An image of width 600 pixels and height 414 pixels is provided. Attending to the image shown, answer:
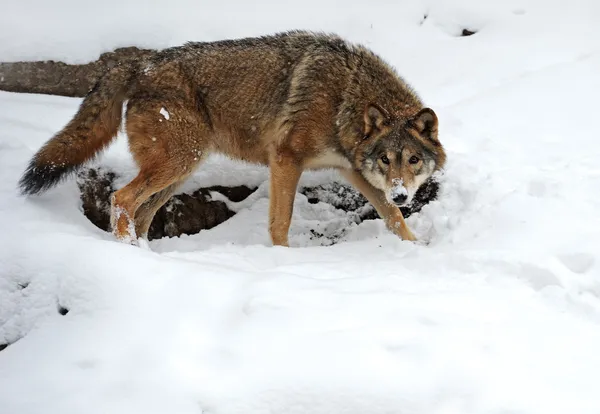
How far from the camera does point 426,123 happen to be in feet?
18.2

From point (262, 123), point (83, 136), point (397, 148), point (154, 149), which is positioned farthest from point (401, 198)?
point (83, 136)

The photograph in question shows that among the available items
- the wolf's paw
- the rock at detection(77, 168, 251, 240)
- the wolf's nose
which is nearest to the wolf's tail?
the rock at detection(77, 168, 251, 240)

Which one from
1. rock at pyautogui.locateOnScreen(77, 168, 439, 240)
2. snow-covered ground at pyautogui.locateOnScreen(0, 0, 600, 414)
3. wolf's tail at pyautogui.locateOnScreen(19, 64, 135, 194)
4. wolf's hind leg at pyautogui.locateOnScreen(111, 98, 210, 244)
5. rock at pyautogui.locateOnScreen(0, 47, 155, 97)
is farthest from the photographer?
rock at pyautogui.locateOnScreen(0, 47, 155, 97)

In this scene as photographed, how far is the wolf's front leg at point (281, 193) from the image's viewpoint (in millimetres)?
5801

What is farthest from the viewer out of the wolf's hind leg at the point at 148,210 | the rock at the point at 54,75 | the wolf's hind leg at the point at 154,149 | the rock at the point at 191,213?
the rock at the point at 54,75

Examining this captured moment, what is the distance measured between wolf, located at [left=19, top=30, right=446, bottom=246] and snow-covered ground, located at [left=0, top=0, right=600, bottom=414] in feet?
1.53

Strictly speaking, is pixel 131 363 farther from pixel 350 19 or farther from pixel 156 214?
pixel 350 19

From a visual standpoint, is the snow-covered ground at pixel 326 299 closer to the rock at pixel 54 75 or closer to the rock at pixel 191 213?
the rock at pixel 191 213

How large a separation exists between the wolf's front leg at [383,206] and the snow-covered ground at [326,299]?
15 centimetres

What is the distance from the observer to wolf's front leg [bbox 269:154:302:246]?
19.0 feet

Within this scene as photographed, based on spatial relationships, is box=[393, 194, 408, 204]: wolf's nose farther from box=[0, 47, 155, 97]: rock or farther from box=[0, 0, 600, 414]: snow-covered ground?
box=[0, 47, 155, 97]: rock

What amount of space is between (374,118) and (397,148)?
1.14ft

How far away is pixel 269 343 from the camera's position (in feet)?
10.6

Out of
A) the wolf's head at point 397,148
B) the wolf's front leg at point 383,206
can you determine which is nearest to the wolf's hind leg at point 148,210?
the wolf's front leg at point 383,206
